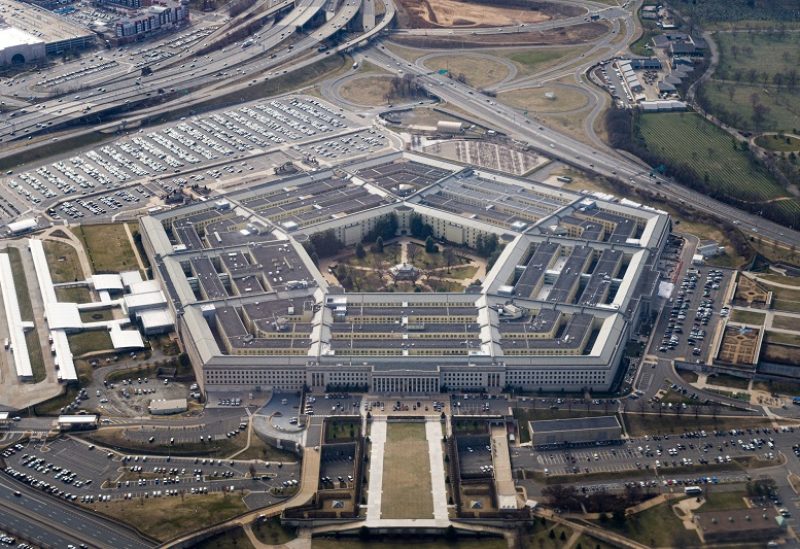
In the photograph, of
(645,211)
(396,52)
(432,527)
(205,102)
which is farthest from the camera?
(396,52)

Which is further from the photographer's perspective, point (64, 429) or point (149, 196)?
point (149, 196)

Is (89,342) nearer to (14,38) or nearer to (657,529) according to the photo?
(657,529)

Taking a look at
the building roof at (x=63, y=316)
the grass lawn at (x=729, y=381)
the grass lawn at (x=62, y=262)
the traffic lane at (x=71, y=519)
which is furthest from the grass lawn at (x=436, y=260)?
the traffic lane at (x=71, y=519)

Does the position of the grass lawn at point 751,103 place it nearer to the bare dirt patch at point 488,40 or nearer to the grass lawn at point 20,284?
the bare dirt patch at point 488,40

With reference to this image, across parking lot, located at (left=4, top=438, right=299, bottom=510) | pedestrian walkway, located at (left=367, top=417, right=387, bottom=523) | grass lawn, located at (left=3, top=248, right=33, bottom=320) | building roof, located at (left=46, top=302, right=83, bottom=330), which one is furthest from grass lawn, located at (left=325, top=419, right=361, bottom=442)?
grass lawn, located at (left=3, top=248, right=33, bottom=320)

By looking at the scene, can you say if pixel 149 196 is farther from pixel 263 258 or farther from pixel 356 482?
pixel 356 482

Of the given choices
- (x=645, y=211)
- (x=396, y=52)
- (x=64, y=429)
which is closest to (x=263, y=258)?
(x=64, y=429)

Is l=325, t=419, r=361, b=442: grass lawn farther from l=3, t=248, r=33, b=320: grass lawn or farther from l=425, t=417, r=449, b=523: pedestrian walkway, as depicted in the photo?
l=3, t=248, r=33, b=320: grass lawn
